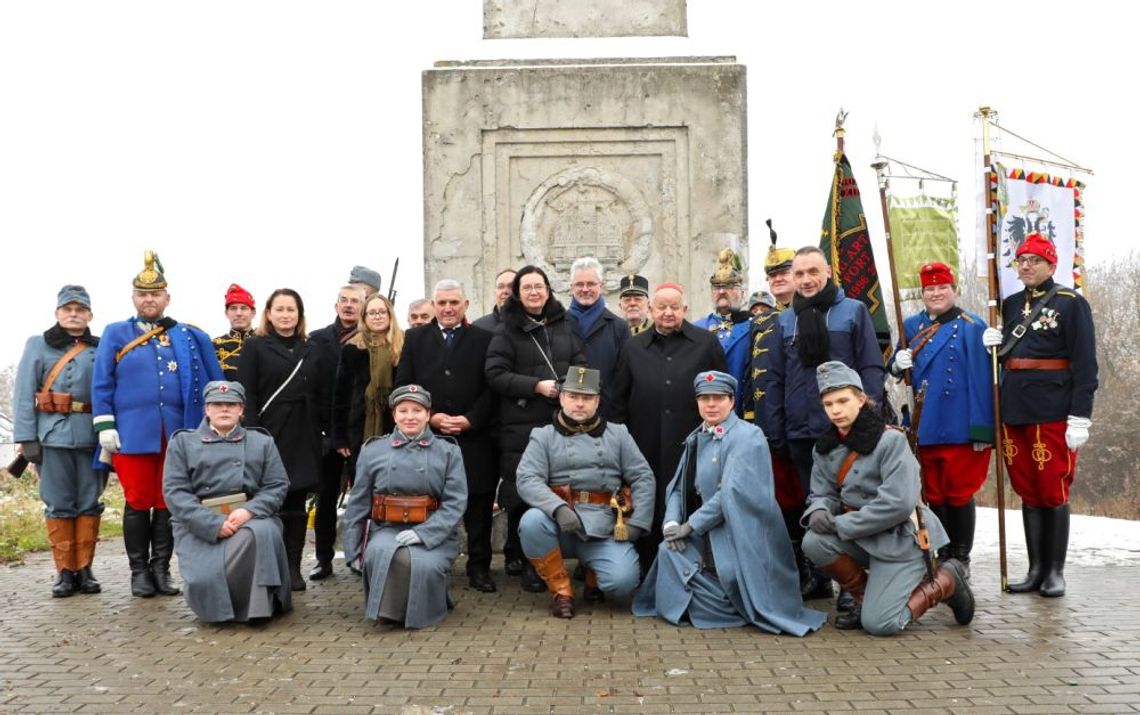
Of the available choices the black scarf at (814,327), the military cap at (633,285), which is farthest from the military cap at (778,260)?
the military cap at (633,285)

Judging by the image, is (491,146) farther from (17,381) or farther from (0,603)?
(0,603)

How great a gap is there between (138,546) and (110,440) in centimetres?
68

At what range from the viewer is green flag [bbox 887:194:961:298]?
6.70m

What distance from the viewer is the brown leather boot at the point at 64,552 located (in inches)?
247

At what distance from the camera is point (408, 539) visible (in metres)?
5.27

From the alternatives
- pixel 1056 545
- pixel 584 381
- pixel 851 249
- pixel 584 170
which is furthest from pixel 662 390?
pixel 584 170

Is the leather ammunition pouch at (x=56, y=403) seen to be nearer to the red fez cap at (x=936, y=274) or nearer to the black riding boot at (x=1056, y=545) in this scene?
the red fez cap at (x=936, y=274)

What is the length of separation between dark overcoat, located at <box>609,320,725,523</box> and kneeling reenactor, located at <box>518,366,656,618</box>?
10.9 inches

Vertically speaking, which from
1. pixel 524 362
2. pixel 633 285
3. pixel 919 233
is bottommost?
pixel 524 362

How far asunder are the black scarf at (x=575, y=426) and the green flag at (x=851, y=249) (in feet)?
6.56

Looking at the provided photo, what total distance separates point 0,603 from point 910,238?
6.02 metres

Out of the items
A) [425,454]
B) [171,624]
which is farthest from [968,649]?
[171,624]

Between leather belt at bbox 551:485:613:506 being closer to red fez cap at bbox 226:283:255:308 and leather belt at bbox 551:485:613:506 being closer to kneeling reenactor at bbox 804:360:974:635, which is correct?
kneeling reenactor at bbox 804:360:974:635

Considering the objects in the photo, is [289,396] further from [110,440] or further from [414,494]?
[414,494]
